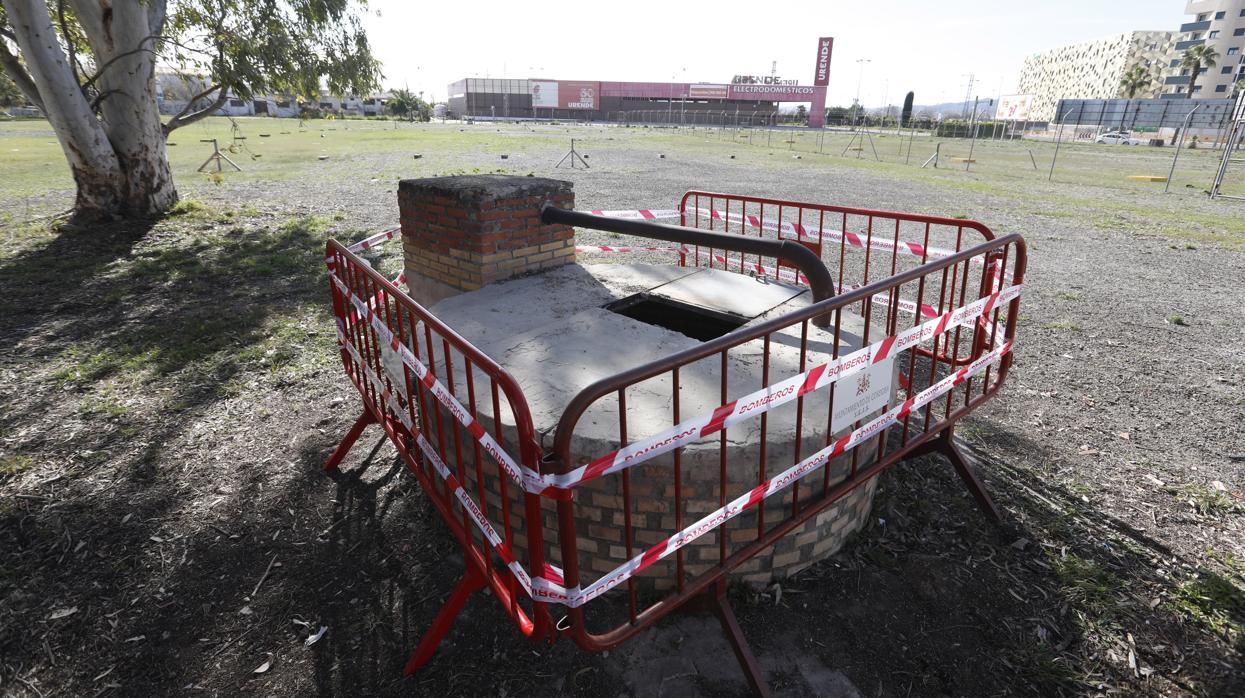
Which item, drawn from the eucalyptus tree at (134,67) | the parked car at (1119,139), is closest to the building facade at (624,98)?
the parked car at (1119,139)

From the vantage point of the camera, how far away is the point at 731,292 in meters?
4.55

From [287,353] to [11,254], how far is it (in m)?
6.55

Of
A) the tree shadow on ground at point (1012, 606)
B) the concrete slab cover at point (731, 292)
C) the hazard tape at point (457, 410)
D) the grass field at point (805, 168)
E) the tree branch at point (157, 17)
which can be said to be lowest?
the tree shadow on ground at point (1012, 606)

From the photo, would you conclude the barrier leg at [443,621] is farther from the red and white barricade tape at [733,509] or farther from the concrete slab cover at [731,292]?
the concrete slab cover at [731,292]

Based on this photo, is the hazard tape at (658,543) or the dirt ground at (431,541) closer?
the hazard tape at (658,543)

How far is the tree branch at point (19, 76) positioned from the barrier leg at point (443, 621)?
11.9 meters

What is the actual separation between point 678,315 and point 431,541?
2193mm

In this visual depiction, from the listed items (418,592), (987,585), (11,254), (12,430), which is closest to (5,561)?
(12,430)

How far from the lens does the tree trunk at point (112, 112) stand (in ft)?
31.1

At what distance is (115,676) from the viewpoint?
2529 millimetres

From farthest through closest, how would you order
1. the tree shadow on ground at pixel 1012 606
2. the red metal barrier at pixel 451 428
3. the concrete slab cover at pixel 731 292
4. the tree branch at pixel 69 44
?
the tree branch at pixel 69 44 → the concrete slab cover at pixel 731 292 → the tree shadow on ground at pixel 1012 606 → the red metal barrier at pixel 451 428

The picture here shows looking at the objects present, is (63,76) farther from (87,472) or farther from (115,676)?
(115,676)

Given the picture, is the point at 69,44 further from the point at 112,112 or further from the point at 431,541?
the point at 431,541

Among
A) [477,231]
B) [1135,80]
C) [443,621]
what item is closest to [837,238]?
[477,231]
